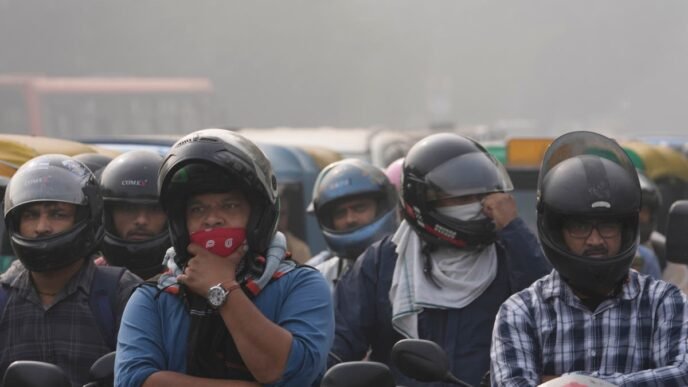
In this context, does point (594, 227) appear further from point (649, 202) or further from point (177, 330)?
point (649, 202)

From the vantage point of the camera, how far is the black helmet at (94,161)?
299 inches

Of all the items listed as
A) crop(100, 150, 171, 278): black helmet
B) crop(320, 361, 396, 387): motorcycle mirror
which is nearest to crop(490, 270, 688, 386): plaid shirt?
crop(320, 361, 396, 387): motorcycle mirror

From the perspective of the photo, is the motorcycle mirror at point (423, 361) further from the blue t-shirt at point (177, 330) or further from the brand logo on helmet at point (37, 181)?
the brand logo on helmet at point (37, 181)

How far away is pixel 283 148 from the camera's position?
11.6m

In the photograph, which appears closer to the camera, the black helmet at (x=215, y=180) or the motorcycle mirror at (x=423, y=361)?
the black helmet at (x=215, y=180)

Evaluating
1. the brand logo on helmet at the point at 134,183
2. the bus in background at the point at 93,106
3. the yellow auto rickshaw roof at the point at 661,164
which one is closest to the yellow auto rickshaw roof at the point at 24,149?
the brand logo on helmet at the point at 134,183

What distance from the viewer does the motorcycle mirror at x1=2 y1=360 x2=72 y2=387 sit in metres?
4.53

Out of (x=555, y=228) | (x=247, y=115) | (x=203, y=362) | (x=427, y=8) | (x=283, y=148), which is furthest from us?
(x=427, y=8)

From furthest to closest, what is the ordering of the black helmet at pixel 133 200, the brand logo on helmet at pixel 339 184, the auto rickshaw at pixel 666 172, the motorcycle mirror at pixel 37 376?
1. the auto rickshaw at pixel 666 172
2. the brand logo on helmet at pixel 339 184
3. the black helmet at pixel 133 200
4. the motorcycle mirror at pixel 37 376

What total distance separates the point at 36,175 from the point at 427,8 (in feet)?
331

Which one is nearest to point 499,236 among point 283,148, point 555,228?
point 555,228

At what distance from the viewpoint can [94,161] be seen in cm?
772

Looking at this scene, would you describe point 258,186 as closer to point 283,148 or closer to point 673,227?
point 673,227

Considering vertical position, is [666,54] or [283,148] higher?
[283,148]
